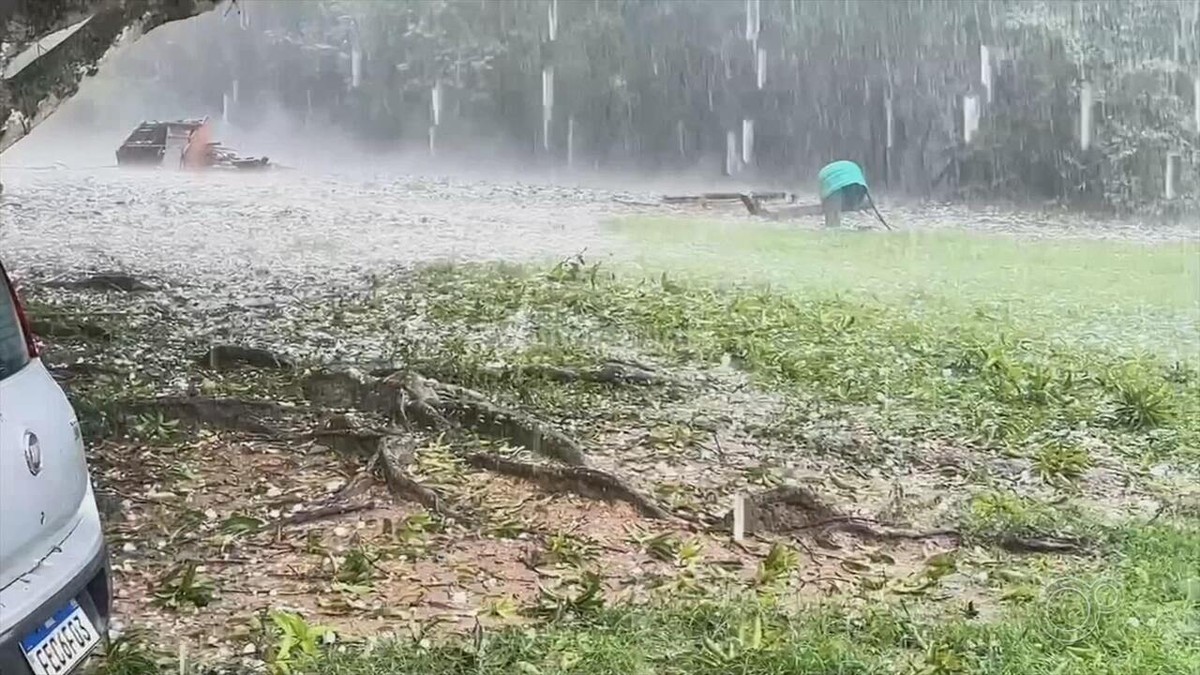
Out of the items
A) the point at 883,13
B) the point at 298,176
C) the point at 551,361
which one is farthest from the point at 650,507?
the point at 883,13

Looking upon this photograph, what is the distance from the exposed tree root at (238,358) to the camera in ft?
9.84

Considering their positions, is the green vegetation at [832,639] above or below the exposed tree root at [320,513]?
below

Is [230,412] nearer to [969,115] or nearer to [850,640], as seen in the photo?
[850,640]

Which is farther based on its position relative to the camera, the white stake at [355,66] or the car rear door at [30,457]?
the white stake at [355,66]

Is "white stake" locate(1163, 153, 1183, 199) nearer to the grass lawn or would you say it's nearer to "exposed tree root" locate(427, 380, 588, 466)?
the grass lawn

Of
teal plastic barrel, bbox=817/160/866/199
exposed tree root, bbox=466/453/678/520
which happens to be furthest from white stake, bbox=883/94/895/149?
exposed tree root, bbox=466/453/678/520

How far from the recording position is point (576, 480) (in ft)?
9.35

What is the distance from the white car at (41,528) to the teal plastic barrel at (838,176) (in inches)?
68.9

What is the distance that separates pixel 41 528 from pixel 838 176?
6.29ft

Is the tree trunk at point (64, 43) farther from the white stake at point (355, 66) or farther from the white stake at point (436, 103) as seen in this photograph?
the white stake at point (436, 103)

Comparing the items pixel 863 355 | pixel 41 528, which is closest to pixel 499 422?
pixel 863 355

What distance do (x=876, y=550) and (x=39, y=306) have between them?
6.69 feet

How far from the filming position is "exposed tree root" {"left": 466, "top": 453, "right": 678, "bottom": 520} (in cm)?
283

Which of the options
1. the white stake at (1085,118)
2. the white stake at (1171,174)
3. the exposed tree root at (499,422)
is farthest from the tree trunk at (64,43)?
the white stake at (1171,174)
